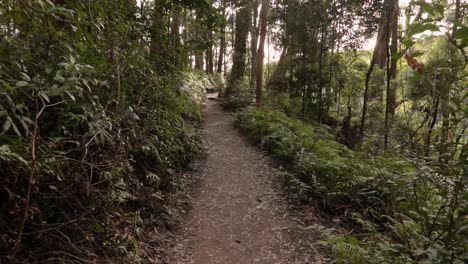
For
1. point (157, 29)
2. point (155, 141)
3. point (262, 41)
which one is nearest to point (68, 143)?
point (155, 141)

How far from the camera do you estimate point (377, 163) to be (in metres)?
6.93

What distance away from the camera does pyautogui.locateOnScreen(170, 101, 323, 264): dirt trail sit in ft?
13.4

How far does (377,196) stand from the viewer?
18.4 feet

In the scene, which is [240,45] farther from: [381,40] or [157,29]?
[157,29]

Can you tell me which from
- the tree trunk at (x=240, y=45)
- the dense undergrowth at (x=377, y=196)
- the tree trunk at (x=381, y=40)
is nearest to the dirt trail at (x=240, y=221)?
the dense undergrowth at (x=377, y=196)

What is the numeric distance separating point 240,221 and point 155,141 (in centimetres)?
205

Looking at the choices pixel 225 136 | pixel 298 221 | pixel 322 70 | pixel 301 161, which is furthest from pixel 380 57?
pixel 298 221

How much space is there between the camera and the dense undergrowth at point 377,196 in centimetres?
246

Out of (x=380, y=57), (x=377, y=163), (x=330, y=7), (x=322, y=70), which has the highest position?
(x=330, y=7)

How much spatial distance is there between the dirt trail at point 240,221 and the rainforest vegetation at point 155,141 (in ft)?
1.21

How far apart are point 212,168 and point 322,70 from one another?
271 inches

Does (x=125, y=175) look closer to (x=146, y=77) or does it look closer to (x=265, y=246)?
(x=146, y=77)

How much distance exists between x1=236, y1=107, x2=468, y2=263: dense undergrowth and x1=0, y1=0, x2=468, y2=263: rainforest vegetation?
0.10 ft

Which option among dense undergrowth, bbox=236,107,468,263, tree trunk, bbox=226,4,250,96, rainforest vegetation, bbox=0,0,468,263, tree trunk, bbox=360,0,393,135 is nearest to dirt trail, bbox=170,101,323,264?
rainforest vegetation, bbox=0,0,468,263
